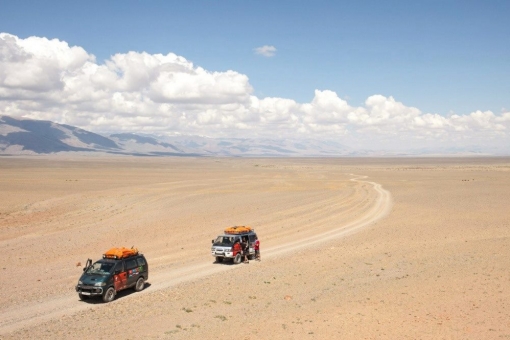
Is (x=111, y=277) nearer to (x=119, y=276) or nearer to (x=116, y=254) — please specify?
(x=119, y=276)

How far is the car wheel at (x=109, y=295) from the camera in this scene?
20.0m

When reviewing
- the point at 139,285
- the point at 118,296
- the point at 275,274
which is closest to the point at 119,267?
the point at 118,296

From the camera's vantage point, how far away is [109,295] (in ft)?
66.6

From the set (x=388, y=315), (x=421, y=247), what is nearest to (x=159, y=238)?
(x=421, y=247)

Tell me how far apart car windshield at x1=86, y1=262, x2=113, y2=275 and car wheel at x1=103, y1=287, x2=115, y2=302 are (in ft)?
2.65

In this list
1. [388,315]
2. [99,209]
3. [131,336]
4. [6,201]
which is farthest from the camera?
[6,201]

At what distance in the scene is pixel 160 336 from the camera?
16.3m

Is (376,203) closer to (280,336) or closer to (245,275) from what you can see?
(245,275)

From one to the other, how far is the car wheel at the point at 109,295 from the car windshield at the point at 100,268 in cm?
81

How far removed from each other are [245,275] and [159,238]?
13660mm

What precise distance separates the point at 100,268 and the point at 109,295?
4.66 ft

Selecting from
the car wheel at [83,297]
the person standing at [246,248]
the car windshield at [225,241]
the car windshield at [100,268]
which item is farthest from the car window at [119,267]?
the person standing at [246,248]

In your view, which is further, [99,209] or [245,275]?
[99,209]

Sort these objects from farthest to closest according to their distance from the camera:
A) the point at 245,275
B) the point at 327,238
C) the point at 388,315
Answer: the point at 327,238
the point at 245,275
the point at 388,315
